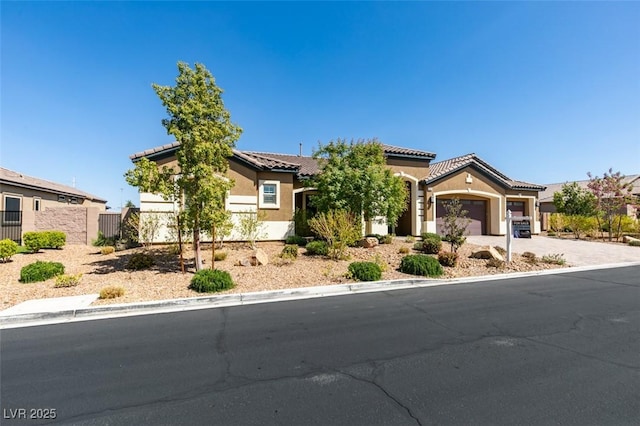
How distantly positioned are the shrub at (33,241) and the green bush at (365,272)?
45.3 feet

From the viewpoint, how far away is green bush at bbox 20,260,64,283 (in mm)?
9355

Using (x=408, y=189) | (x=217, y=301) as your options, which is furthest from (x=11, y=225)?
(x=408, y=189)

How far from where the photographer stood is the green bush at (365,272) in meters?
9.91

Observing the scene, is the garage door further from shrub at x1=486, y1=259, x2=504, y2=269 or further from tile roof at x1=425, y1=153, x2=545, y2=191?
shrub at x1=486, y1=259, x2=504, y2=269

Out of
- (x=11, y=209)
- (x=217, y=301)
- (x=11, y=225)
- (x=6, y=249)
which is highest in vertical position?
(x=11, y=209)

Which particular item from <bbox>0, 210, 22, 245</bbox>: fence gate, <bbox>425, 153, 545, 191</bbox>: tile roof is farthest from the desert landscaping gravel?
<bbox>425, 153, 545, 191</bbox>: tile roof

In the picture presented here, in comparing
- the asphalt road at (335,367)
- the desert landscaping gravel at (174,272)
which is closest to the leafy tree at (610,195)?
the desert landscaping gravel at (174,272)

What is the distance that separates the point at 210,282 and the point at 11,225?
16.9 metres

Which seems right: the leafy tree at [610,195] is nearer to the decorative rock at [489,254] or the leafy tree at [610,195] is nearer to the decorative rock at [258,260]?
the decorative rock at [489,254]

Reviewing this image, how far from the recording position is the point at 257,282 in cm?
949

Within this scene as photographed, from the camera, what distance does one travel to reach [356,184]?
15.4 m

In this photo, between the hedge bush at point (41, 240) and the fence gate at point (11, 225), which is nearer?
the hedge bush at point (41, 240)

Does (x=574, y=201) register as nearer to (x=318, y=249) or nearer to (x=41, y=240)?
(x=318, y=249)

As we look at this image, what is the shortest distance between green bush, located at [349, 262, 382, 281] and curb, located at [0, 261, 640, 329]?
30cm
